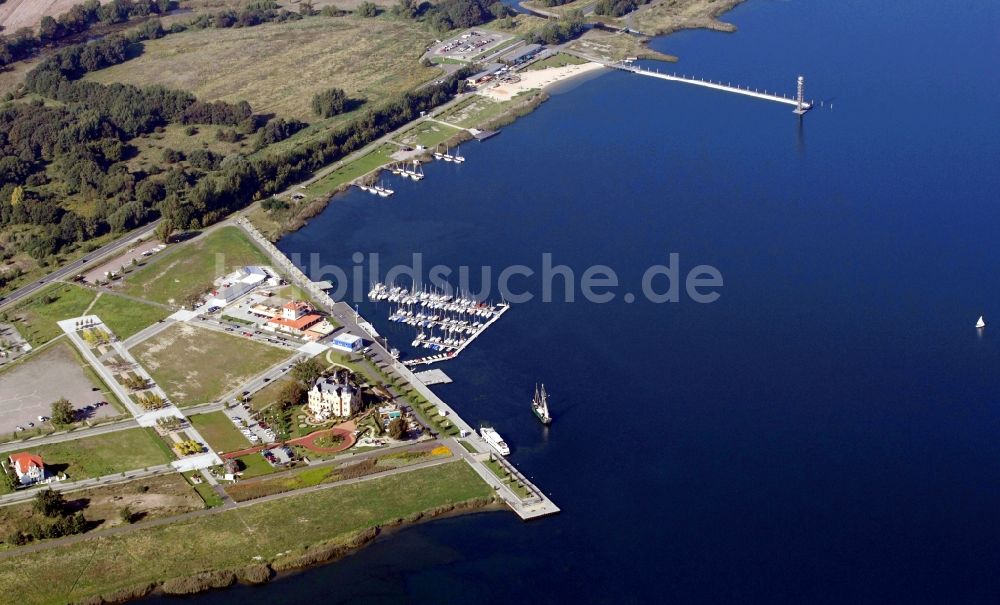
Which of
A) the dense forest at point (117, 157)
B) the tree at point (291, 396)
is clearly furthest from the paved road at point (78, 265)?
the tree at point (291, 396)

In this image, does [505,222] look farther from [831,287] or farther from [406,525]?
[406,525]

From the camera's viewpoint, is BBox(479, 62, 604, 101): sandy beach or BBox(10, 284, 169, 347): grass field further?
BBox(479, 62, 604, 101): sandy beach

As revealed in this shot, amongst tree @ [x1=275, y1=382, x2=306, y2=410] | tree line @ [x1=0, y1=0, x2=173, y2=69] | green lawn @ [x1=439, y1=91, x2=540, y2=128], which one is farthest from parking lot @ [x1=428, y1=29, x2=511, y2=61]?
tree @ [x1=275, y1=382, x2=306, y2=410]

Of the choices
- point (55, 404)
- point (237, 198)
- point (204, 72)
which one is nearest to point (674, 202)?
point (237, 198)

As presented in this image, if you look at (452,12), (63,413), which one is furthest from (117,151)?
(452,12)

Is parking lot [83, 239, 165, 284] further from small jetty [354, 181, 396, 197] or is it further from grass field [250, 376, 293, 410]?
grass field [250, 376, 293, 410]

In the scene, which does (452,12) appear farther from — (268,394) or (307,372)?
(268,394)

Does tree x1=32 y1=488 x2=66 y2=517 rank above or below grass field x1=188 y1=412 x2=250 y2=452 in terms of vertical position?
above

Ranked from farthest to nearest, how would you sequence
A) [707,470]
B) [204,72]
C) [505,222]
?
[204,72] → [505,222] → [707,470]
